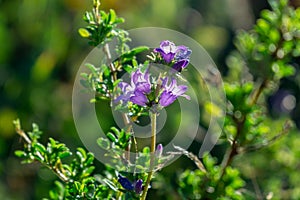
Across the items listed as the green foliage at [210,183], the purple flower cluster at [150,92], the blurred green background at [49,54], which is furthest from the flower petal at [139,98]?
the blurred green background at [49,54]

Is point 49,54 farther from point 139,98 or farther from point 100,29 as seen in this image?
point 139,98

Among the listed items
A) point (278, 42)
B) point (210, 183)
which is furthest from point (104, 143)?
point (278, 42)

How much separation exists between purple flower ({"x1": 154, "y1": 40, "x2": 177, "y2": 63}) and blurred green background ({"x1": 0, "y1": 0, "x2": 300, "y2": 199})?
4.11 ft

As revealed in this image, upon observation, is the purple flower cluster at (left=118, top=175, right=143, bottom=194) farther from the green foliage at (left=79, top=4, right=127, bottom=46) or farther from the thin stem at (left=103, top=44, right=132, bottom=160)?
the green foliage at (left=79, top=4, right=127, bottom=46)

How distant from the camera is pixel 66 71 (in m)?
2.41

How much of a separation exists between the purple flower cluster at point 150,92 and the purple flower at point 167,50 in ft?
0.06

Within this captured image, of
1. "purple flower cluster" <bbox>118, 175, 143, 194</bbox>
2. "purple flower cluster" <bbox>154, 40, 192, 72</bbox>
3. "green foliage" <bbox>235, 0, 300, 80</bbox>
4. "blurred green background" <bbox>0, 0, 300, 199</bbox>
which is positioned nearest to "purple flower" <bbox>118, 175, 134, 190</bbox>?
"purple flower cluster" <bbox>118, 175, 143, 194</bbox>

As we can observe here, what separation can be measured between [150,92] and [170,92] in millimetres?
18

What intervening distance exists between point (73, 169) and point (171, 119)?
4.64 feet

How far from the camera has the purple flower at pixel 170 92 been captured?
1.71 ft

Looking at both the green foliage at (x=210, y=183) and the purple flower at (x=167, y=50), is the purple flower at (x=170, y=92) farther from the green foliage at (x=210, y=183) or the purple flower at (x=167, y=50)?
A: the green foliage at (x=210, y=183)

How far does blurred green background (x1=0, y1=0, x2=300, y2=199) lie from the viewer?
2.05 m

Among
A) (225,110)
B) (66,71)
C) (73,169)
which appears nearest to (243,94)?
(225,110)

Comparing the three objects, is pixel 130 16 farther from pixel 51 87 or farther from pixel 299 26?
pixel 299 26
